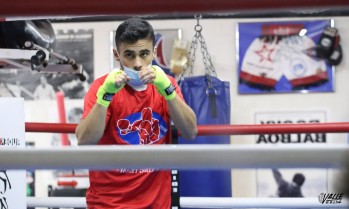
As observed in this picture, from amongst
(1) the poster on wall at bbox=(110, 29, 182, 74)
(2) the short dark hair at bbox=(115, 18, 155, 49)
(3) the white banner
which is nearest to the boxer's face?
(2) the short dark hair at bbox=(115, 18, 155, 49)

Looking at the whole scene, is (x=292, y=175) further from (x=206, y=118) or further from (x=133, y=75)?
(x=133, y=75)

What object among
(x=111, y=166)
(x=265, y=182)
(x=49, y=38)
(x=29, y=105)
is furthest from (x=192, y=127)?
(x=29, y=105)

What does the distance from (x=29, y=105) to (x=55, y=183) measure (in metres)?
0.58

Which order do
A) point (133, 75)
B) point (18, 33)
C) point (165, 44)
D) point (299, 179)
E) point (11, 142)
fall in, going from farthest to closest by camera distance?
1. point (165, 44)
2. point (299, 179)
3. point (18, 33)
4. point (133, 75)
5. point (11, 142)

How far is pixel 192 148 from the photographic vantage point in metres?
0.58

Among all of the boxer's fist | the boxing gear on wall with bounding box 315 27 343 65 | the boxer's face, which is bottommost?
the boxer's fist

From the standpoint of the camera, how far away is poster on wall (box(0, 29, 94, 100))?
13.4 feet

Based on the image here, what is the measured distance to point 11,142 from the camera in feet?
5.28

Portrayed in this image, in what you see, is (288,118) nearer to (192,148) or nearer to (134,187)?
(134,187)

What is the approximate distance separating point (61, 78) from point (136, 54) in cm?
245

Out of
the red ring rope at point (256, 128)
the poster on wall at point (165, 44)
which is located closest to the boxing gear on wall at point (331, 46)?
the poster on wall at point (165, 44)

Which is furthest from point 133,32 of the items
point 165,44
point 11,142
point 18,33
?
point 165,44

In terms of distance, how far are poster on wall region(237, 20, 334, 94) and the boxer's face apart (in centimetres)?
230

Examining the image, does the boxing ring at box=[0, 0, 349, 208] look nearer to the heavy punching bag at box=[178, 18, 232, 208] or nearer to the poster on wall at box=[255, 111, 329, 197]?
the heavy punching bag at box=[178, 18, 232, 208]
